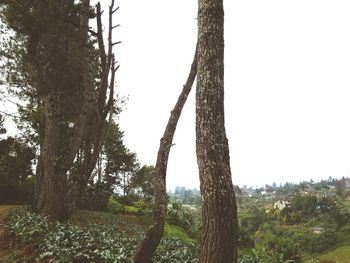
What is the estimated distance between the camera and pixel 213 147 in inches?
205

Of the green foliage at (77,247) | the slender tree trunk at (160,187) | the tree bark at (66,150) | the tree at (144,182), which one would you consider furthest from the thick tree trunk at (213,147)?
the tree at (144,182)

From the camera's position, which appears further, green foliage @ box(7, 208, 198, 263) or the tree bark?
the tree bark

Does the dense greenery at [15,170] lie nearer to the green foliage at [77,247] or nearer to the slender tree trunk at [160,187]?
the green foliage at [77,247]

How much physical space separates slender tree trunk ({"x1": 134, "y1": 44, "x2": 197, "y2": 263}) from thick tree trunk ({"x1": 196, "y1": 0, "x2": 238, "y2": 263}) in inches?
110

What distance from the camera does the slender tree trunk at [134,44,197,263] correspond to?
7.59m

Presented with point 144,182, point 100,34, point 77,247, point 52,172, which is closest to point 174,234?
point 52,172

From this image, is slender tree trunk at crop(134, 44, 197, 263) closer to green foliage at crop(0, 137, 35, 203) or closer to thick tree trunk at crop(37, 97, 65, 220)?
thick tree trunk at crop(37, 97, 65, 220)

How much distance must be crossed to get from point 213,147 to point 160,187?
3398mm

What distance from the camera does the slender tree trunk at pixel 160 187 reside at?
7594mm

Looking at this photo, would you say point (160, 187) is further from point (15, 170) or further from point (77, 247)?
point (15, 170)

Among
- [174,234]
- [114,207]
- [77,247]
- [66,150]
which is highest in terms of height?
[66,150]

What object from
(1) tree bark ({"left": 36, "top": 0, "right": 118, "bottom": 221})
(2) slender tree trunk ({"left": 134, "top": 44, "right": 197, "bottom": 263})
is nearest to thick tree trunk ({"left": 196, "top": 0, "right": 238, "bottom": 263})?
(2) slender tree trunk ({"left": 134, "top": 44, "right": 197, "bottom": 263})

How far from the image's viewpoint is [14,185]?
2727cm

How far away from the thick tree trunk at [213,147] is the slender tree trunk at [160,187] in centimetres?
280
